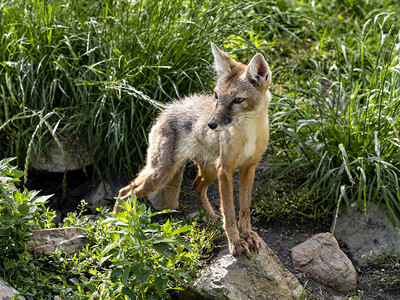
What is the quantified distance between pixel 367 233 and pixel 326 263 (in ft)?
2.24

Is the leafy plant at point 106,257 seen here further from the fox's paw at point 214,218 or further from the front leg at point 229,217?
the fox's paw at point 214,218

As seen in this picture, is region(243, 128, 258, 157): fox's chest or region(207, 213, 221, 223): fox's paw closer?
region(243, 128, 258, 157): fox's chest

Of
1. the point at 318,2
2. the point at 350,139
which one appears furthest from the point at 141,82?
the point at 318,2

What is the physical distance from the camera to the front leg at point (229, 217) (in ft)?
15.2

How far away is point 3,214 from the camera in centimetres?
447

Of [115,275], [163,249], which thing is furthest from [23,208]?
[163,249]

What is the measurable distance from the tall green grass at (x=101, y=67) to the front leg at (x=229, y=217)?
1.57 metres

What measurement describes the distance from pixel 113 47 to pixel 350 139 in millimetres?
2679

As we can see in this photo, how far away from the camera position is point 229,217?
15.4ft

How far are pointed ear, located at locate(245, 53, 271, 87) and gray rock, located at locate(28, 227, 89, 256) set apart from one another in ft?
6.43

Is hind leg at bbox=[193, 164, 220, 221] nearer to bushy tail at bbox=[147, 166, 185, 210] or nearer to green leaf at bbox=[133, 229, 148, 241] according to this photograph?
bushy tail at bbox=[147, 166, 185, 210]

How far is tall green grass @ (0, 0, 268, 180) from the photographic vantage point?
6.09 m

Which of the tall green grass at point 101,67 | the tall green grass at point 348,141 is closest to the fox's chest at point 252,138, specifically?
the tall green grass at point 348,141

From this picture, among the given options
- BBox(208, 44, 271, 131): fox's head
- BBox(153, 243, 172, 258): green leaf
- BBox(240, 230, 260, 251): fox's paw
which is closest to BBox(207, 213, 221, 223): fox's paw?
BBox(240, 230, 260, 251): fox's paw
